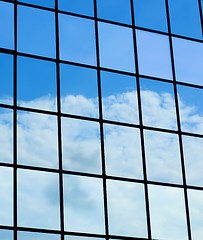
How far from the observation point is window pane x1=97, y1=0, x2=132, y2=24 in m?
21.1

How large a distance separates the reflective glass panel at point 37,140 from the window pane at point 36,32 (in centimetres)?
180

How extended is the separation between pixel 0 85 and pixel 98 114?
2632mm

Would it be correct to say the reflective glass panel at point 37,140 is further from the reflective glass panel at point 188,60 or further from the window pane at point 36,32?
the reflective glass panel at point 188,60

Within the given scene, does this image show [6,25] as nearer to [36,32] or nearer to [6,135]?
[36,32]

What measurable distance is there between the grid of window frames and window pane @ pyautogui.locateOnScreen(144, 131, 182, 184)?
1.2 inches

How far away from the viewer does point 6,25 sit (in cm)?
1933

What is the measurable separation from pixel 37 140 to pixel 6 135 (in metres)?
0.76

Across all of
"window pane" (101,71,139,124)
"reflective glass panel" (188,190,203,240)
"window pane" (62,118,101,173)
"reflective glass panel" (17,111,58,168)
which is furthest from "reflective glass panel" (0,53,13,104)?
"reflective glass panel" (188,190,203,240)

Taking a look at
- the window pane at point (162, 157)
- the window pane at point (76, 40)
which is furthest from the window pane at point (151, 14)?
the window pane at point (162, 157)

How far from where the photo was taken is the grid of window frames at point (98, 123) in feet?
59.5

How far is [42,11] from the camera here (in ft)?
66.0

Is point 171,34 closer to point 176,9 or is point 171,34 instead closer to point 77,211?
point 176,9

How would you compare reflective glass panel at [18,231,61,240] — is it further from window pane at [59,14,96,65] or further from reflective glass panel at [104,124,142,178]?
window pane at [59,14,96,65]

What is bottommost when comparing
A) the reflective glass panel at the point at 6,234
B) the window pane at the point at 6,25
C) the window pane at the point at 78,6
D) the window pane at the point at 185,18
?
the reflective glass panel at the point at 6,234
